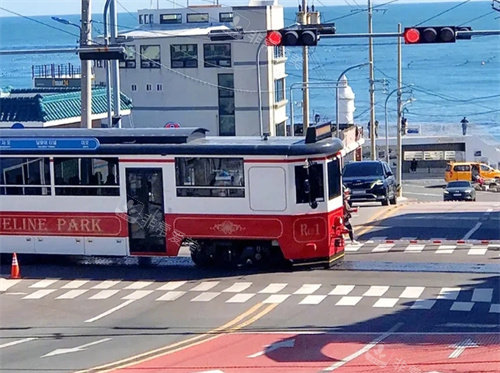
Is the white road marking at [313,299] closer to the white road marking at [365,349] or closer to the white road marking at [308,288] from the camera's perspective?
the white road marking at [308,288]

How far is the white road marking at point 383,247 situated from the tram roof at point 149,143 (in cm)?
330

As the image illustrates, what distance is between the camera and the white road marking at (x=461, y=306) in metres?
18.2

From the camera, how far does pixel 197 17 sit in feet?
240

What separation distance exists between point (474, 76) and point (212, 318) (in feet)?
509

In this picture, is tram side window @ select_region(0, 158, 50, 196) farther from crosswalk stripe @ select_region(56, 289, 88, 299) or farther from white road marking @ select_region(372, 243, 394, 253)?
white road marking @ select_region(372, 243, 394, 253)

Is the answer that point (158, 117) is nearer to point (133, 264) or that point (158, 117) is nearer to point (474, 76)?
point (133, 264)

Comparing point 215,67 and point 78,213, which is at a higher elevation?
point 215,67

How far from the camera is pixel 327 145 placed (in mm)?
22422

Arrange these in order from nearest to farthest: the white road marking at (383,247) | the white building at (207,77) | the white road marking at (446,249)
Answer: the white road marking at (446,249)
the white road marking at (383,247)
the white building at (207,77)

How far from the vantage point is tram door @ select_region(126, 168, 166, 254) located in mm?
22844

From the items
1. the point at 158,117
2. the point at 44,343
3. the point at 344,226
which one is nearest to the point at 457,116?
the point at 158,117

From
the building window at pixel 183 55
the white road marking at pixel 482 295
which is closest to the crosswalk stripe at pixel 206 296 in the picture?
the white road marking at pixel 482 295

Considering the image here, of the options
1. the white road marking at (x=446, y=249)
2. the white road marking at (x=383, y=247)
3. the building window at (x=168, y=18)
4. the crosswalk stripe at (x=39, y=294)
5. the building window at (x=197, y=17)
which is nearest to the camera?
the crosswalk stripe at (x=39, y=294)

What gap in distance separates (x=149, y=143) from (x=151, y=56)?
43888 millimetres
